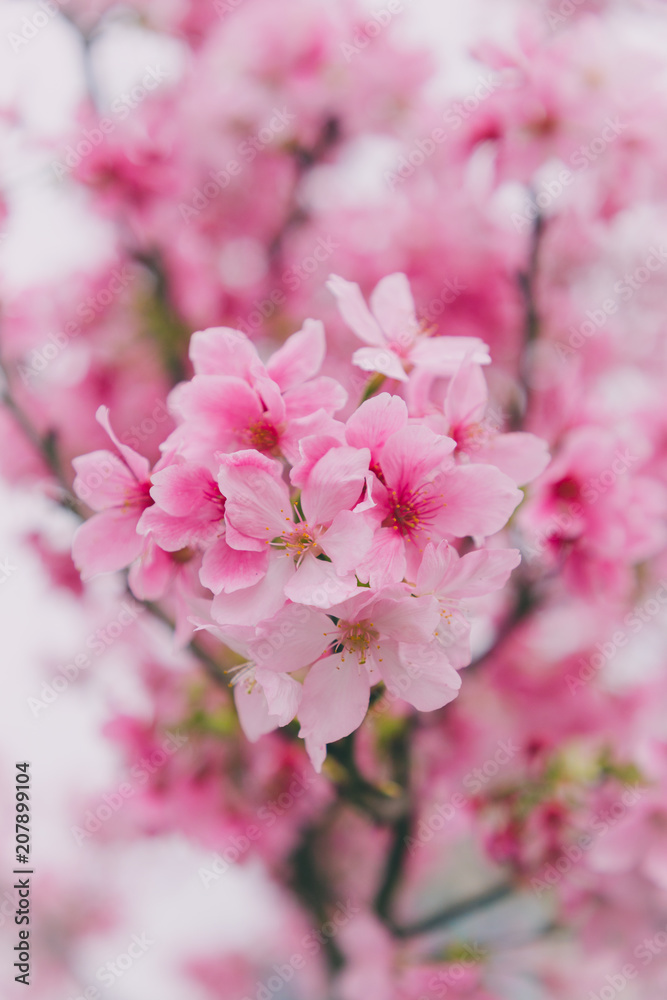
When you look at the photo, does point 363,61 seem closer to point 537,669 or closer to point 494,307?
point 494,307

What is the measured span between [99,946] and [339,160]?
169cm

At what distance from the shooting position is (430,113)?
38.0 inches

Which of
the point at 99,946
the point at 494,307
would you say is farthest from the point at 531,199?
the point at 99,946

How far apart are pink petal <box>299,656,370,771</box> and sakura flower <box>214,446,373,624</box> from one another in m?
0.05

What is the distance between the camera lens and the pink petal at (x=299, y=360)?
442 mm

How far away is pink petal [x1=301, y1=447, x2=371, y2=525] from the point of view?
360 mm

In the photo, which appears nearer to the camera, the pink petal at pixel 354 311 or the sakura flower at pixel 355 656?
the sakura flower at pixel 355 656

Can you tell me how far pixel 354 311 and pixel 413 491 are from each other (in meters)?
0.14
